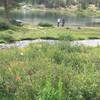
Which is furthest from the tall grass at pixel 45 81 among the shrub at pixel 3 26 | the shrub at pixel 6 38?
the shrub at pixel 3 26

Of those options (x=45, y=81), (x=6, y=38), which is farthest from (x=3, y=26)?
(x=45, y=81)

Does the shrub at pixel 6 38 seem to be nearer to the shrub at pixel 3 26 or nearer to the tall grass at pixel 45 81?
the shrub at pixel 3 26

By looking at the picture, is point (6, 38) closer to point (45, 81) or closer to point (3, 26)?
point (3, 26)

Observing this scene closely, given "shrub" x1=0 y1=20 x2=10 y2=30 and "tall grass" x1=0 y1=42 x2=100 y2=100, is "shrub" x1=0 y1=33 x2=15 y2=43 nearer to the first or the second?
"shrub" x1=0 y1=20 x2=10 y2=30

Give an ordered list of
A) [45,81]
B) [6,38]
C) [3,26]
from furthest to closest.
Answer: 1. [3,26]
2. [6,38]
3. [45,81]

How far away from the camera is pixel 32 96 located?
10.7 meters

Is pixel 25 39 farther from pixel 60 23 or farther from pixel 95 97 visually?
pixel 60 23

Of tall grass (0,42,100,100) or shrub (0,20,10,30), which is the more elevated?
tall grass (0,42,100,100)

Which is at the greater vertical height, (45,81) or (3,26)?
(45,81)

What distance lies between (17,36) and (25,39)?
1.01 m

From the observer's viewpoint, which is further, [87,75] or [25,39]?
[25,39]

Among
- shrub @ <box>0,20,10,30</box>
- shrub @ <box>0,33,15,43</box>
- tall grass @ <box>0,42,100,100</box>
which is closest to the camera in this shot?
tall grass @ <box>0,42,100,100</box>

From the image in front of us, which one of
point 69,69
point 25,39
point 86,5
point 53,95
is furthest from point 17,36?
point 86,5

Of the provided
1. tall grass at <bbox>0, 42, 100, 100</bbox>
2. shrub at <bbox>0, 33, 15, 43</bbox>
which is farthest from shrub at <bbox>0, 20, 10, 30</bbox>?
tall grass at <bbox>0, 42, 100, 100</bbox>
